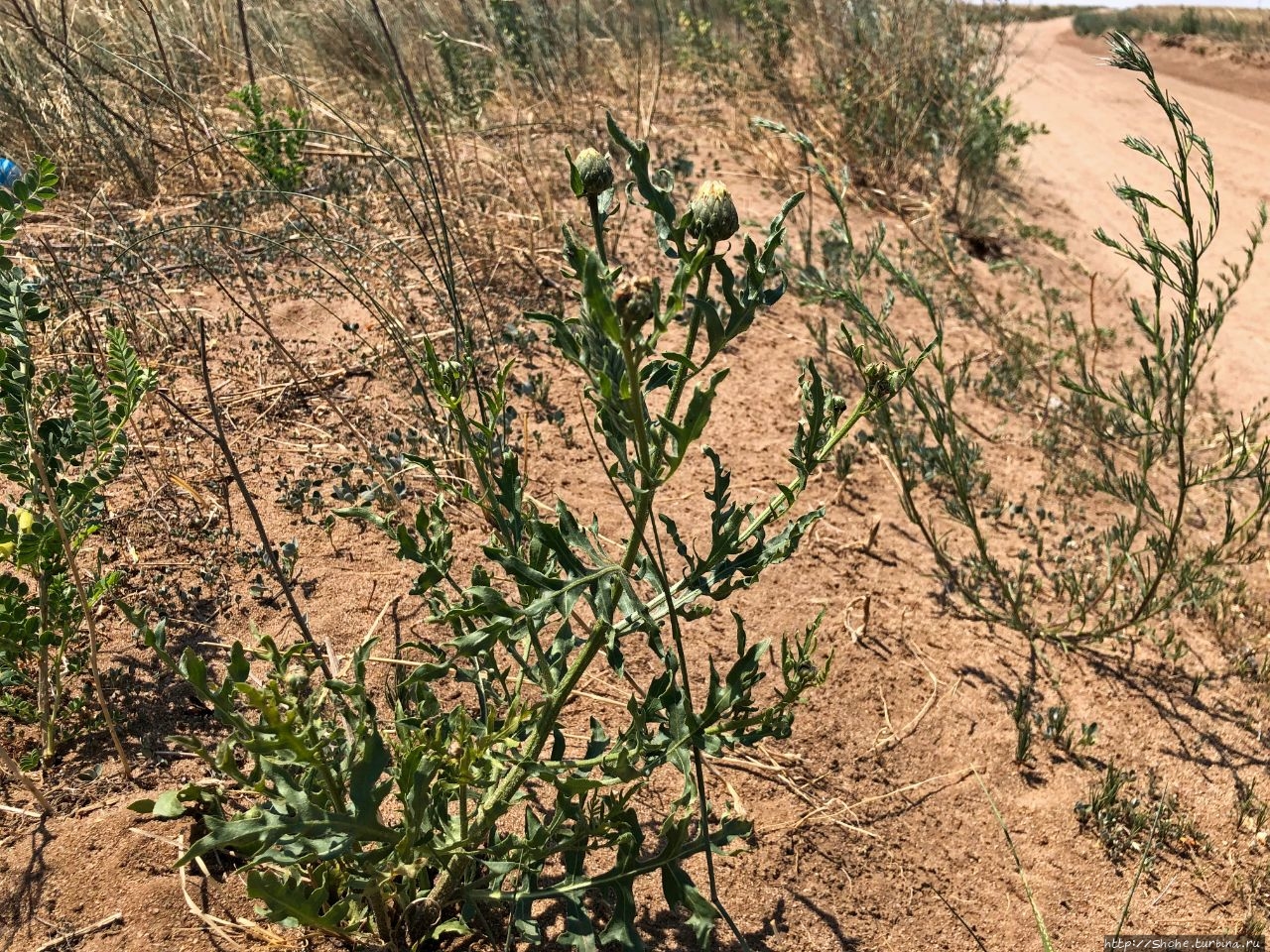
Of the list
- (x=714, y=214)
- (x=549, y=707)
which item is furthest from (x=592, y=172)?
(x=549, y=707)

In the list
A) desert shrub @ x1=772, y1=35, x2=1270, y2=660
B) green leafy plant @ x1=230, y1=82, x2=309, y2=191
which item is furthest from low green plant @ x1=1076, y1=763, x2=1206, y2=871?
green leafy plant @ x1=230, y1=82, x2=309, y2=191

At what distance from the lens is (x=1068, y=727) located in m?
2.77

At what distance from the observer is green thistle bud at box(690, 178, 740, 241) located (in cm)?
144

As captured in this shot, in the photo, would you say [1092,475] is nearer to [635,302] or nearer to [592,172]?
[592,172]

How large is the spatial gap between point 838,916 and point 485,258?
2729 millimetres

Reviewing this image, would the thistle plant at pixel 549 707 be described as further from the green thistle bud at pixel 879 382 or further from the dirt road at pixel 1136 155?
the dirt road at pixel 1136 155

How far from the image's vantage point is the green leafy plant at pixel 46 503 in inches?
73.0

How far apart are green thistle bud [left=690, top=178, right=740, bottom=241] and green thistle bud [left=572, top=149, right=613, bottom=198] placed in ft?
0.51

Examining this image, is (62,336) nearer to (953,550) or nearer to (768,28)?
(953,550)

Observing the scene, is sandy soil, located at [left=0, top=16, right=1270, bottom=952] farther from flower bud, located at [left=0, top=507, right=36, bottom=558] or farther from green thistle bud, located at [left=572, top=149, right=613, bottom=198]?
green thistle bud, located at [left=572, top=149, right=613, bottom=198]

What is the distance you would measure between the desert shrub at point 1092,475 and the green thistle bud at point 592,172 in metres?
0.94

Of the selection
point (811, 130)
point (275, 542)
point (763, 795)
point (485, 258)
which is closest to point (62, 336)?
point (275, 542)

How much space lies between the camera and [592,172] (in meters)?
1.51

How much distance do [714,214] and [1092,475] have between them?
238cm
